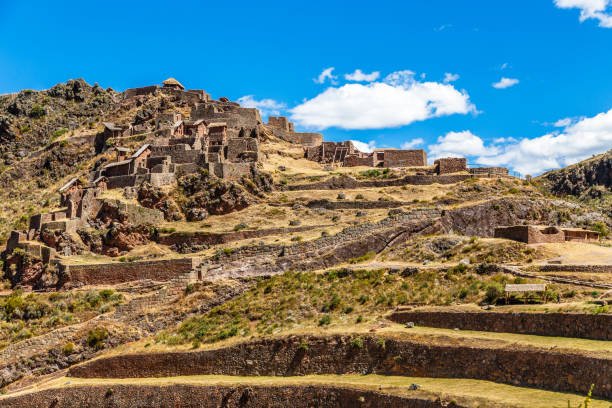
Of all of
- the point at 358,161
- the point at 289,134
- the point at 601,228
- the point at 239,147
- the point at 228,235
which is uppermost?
the point at 289,134

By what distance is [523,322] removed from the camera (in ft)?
62.6

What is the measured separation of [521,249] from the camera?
27.0 meters

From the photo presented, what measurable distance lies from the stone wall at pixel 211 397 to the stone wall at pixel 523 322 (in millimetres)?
4368

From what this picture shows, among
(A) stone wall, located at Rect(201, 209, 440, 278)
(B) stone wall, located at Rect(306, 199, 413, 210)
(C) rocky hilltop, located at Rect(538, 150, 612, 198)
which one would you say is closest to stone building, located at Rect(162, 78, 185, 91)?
(B) stone wall, located at Rect(306, 199, 413, 210)

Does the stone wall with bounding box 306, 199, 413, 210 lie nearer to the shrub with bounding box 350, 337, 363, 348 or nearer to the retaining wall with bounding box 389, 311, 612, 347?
the retaining wall with bounding box 389, 311, 612, 347

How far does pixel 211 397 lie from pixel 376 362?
6537 mm

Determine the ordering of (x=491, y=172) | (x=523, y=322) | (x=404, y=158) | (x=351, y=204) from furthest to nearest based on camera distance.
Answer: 1. (x=404, y=158)
2. (x=491, y=172)
3. (x=351, y=204)
4. (x=523, y=322)

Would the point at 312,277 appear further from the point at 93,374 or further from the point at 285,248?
the point at 93,374

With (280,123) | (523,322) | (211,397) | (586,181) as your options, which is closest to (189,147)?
(280,123)

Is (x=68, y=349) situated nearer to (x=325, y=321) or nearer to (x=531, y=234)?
(x=325, y=321)

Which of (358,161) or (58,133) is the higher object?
(58,133)

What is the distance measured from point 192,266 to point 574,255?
19571 millimetres

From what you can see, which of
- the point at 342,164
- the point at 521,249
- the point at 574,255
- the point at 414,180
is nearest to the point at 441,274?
the point at 521,249

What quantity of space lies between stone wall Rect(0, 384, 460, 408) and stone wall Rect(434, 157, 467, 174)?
3013cm
